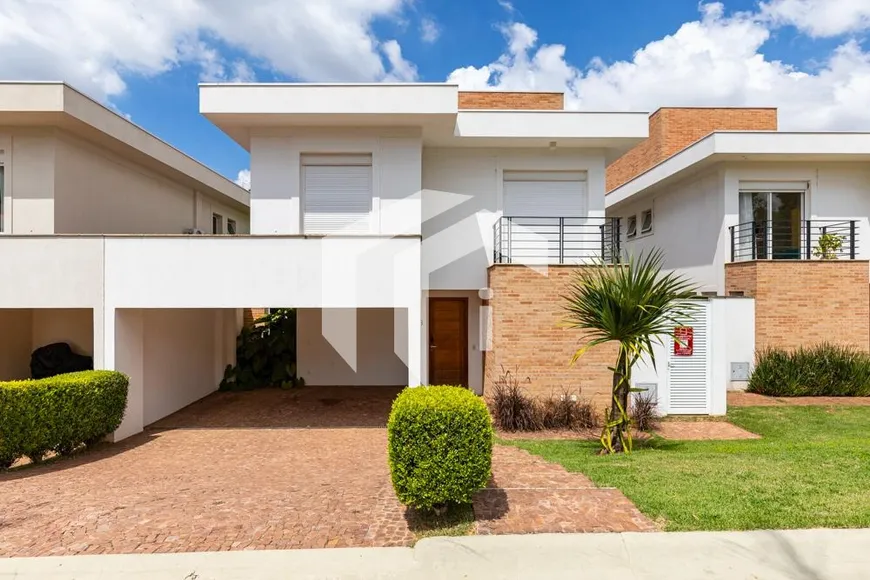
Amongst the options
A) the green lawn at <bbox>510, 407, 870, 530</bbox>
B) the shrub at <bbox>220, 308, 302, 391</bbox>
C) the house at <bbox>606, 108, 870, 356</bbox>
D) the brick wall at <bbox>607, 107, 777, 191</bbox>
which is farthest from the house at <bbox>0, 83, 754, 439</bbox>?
the brick wall at <bbox>607, 107, 777, 191</bbox>

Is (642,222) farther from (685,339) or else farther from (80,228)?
(80,228)

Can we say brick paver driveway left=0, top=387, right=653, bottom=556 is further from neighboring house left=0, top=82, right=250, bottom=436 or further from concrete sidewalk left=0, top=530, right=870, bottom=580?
neighboring house left=0, top=82, right=250, bottom=436

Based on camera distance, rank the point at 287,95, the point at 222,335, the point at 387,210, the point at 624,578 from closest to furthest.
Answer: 1. the point at 624,578
2. the point at 287,95
3. the point at 387,210
4. the point at 222,335

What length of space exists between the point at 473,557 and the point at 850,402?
11282mm

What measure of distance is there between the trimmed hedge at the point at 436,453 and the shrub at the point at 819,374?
10379 millimetres

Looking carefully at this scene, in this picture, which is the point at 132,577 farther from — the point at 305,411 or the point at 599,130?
the point at 599,130

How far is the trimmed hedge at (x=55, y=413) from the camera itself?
6.19 metres

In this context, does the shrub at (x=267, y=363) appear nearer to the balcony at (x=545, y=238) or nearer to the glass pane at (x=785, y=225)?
the balcony at (x=545, y=238)

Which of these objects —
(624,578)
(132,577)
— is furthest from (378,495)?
(624,578)

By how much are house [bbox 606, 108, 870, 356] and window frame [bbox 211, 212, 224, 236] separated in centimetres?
1557

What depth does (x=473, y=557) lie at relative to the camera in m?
3.71

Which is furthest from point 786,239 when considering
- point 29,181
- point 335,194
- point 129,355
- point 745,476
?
point 29,181

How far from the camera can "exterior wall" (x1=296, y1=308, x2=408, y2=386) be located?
11664mm

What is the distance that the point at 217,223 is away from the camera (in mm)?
15961
